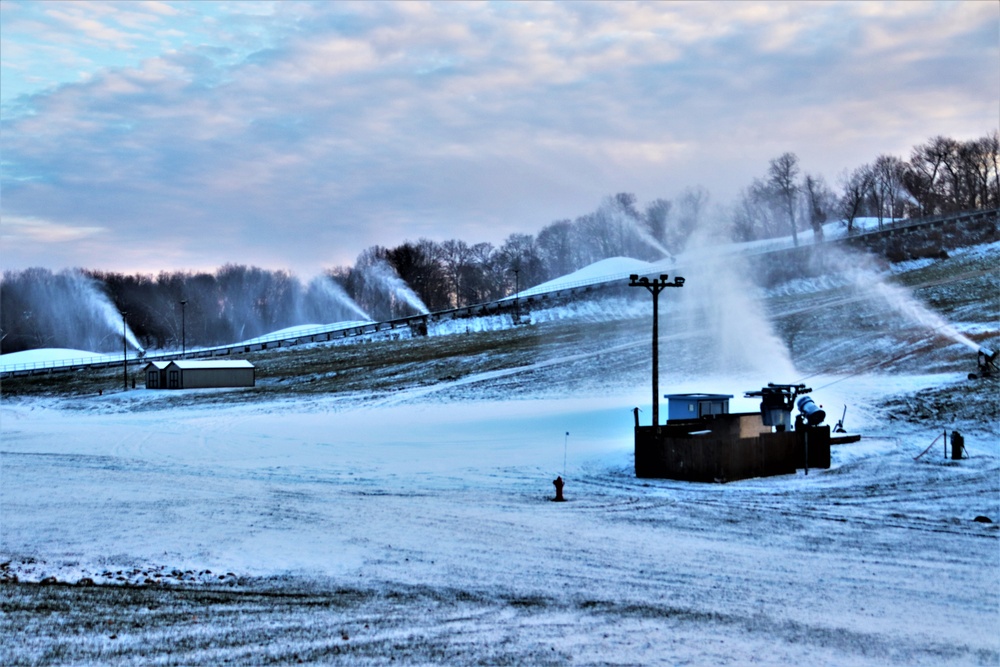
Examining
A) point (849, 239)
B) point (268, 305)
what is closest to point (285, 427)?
point (849, 239)

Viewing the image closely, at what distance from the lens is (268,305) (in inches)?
7293

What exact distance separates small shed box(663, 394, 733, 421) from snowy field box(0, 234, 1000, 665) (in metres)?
3.77

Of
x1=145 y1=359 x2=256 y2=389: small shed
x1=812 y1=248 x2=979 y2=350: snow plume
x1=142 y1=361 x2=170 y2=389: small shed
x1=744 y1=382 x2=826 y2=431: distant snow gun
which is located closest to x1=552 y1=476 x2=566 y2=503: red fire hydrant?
x1=744 y1=382 x2=826 y2=431: distant snow gun

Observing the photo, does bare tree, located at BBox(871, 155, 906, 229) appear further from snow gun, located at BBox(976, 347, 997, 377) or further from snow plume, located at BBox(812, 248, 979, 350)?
snow gun, located at BBox(976, 347, 997, 377)

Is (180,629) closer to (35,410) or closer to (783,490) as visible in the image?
(783,490)

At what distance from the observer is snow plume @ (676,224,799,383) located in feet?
241

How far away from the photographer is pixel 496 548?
2220 centimetres

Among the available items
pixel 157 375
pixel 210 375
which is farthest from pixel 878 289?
pixel 157 375

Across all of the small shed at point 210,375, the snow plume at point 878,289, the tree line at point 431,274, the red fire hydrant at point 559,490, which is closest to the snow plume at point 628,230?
the tree line at point 431,274

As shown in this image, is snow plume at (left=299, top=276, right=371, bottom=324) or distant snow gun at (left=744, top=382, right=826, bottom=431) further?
snow plume at (left=299, top=276, right=371, bottom=324)

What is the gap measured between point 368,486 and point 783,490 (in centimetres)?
1481

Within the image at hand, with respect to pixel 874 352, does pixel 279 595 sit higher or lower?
lower

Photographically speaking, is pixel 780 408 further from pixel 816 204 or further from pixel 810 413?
pixel 816 204

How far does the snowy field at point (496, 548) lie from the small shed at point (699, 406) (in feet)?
12.4
